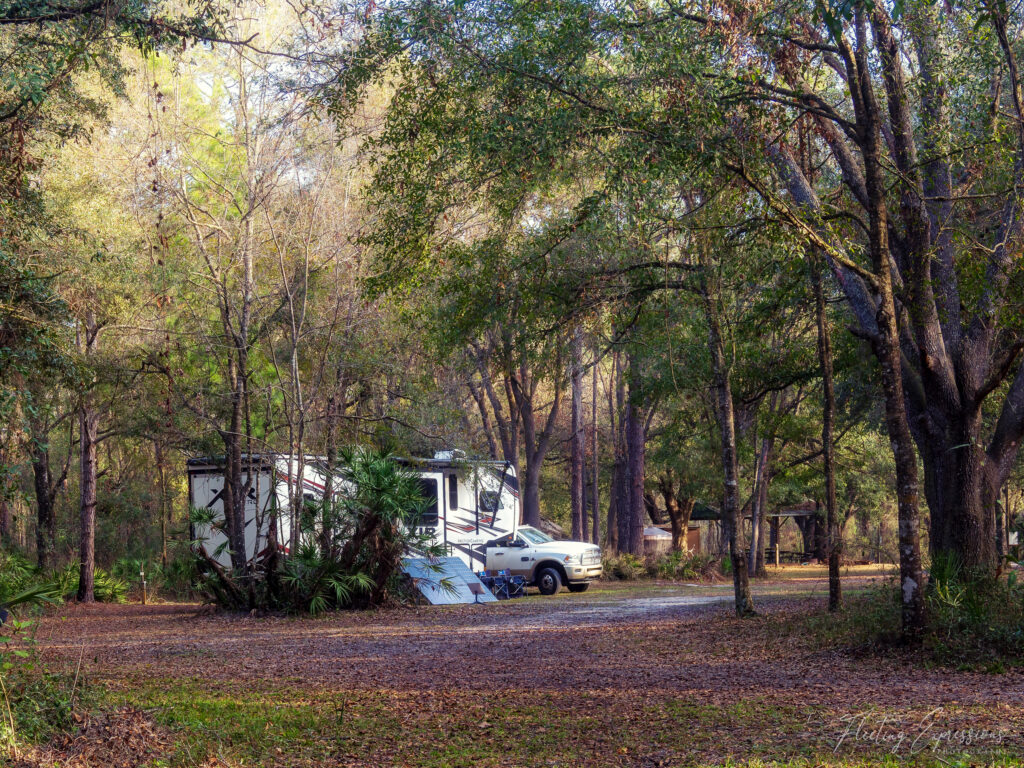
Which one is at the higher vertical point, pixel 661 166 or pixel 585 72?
pixel 585 72

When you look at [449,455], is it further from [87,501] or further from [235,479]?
[87,501]

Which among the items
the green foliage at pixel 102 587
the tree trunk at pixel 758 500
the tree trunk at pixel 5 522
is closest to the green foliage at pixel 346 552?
the green foliage at pixel 102 587

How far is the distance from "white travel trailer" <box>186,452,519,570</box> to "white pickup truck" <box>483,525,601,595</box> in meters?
0.28

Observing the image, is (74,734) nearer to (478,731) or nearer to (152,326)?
(478,731)

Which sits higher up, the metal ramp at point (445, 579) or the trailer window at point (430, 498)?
the trailer window at point (430, 498)

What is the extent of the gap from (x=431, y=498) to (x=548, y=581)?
12.5 feet

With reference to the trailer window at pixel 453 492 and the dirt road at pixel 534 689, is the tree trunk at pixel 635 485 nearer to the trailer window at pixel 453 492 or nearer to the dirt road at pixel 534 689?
the trailer window at pixel 453 492

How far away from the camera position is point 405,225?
11172 millimetres

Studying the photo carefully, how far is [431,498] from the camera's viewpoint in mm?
21234

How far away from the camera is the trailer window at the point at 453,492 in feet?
72.2

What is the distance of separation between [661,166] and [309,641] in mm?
7716

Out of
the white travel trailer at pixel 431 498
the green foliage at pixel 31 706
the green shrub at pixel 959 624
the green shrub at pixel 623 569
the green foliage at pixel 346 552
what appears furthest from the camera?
the green shrub at pixel 623 569

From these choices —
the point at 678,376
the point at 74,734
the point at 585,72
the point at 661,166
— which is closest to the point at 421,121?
the point at 585,72

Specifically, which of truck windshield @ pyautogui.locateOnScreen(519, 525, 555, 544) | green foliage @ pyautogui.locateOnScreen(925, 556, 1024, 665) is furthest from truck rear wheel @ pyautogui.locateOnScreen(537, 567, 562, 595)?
green foliage @ pyautogui.locateOnScreen(925, 556, 1024, 665)
